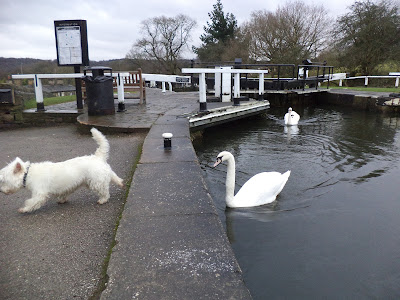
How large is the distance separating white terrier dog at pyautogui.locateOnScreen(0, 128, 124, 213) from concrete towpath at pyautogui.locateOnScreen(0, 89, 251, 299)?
192 millimetres

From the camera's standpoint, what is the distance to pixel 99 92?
329 inches

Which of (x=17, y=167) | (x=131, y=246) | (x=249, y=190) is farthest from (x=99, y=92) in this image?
(x=131, y=246)

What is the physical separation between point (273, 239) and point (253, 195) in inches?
37.5

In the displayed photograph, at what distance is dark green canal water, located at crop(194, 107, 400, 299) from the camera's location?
300 cm

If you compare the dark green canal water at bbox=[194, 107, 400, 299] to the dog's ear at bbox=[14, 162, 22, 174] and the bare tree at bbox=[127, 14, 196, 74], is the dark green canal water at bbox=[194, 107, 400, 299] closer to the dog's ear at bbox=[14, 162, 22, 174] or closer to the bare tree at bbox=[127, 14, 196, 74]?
the dog's ear at bbox=[14, 162, 22, 174]

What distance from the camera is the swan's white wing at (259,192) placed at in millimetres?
4527

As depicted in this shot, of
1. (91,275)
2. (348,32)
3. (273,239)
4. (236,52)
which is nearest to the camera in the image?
A: (91,275)

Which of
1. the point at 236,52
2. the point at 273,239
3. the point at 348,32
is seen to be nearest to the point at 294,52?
the point at 348,32

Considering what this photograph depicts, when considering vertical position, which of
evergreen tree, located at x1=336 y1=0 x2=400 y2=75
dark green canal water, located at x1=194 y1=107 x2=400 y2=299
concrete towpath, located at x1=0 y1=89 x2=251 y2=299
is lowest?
dark green canal water, located at x1=194 y1=107 x2=400 y2=299

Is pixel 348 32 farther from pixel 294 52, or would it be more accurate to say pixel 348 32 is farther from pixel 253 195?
pixel 253 195

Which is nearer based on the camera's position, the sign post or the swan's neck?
the swan's neck

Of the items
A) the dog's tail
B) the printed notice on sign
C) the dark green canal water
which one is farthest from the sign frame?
the dog's tail

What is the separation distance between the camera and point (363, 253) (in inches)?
135

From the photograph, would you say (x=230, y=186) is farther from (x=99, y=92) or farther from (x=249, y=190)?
(x=99, y=92)
